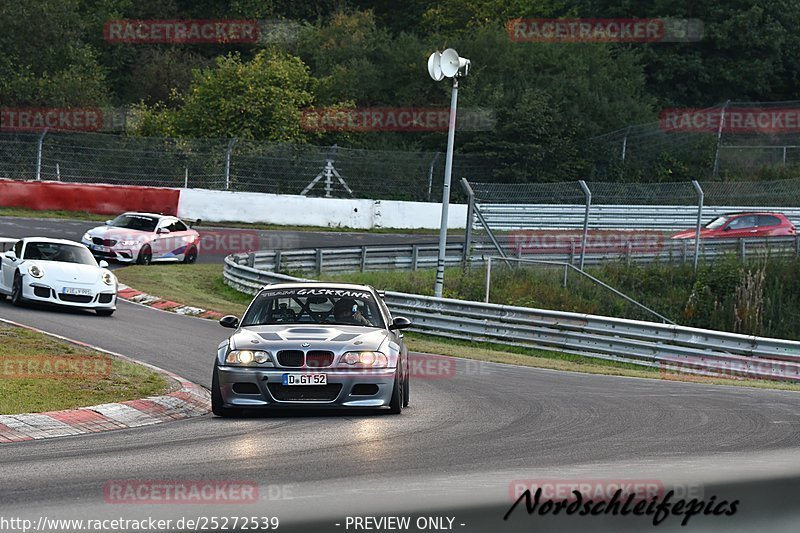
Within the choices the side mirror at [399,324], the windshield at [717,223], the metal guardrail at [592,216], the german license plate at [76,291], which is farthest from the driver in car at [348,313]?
the windshield at [717,223]

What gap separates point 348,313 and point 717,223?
24210 millimetres

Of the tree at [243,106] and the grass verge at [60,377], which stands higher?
the tree at [243,106]

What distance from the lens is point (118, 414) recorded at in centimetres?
1052

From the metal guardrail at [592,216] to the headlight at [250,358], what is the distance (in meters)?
15.8

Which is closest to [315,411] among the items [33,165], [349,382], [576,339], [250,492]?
[349,382]

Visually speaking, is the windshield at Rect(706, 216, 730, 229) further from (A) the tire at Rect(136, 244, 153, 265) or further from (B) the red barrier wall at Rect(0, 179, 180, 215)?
(B) the red barrier wall at Rect(0, 179, 180, 215)

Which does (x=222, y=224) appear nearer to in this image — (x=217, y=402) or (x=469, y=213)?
(x=469, y=213)

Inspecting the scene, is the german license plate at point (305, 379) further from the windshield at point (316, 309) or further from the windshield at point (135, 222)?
the windshield at point (135, 222)

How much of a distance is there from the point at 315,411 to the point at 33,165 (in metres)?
28.8

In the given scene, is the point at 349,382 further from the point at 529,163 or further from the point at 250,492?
the point at 529,163

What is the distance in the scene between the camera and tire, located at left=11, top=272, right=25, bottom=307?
1989 cm

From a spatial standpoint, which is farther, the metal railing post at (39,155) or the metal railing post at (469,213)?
the metal railing post at (39,155)

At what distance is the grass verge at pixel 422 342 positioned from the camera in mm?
18375

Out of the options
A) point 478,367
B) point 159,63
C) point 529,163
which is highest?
point 159,63
